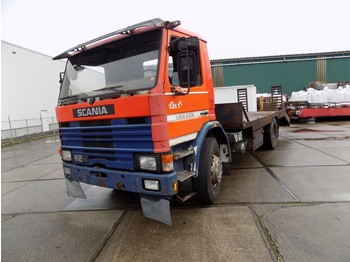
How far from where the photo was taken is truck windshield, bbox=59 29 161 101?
127 inches

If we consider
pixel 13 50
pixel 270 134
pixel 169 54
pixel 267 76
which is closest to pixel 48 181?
pixel 169 54

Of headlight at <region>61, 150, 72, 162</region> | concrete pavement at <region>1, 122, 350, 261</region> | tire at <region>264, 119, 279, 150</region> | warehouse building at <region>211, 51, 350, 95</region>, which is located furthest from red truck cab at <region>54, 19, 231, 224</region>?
warehouse building at <region>211, 51, 350, 95</region>

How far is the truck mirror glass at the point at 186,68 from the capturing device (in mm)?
3148

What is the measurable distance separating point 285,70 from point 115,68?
87.4ft

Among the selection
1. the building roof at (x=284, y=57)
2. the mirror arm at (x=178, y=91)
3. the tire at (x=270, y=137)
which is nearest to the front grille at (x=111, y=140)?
the mirror arm at (x=178, y=91)

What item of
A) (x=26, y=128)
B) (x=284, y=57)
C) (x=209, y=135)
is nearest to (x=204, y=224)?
(x=209, y=135)

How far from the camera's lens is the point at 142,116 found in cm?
297

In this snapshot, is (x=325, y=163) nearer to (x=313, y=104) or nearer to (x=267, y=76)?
(x=313, y=104)

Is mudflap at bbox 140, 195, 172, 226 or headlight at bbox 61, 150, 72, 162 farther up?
headlight at bbox 61, 150, 72, 162

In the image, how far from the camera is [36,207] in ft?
15.2

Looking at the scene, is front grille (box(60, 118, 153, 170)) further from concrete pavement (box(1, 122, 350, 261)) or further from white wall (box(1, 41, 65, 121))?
white wall (box(1, 41, 65, 121))

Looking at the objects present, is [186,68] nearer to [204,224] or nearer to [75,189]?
[204,224]

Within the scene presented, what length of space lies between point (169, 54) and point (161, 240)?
225 cm

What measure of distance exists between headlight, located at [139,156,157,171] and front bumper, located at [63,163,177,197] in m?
0.07
